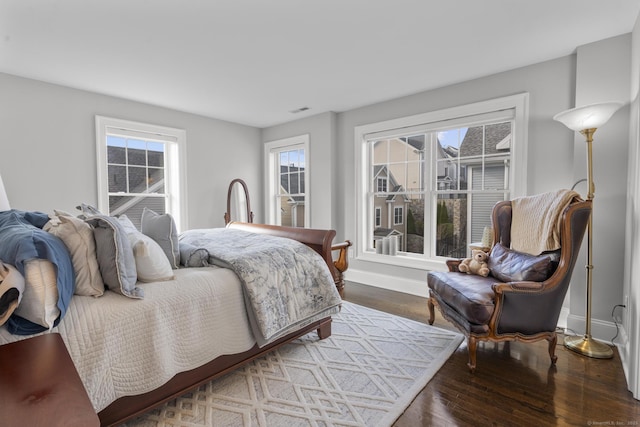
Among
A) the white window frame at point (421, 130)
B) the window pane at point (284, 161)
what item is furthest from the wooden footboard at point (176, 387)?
the window pane at point (284, 161)

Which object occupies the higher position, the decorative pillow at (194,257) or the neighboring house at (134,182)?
the neighboring house at (134,182)

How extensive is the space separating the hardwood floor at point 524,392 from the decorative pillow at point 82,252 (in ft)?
5.59

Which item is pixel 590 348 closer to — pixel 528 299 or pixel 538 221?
pixel 528 299

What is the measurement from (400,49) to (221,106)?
2512 millimetres

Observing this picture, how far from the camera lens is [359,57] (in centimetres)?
275

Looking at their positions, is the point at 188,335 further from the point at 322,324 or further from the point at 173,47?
the point at 173,47

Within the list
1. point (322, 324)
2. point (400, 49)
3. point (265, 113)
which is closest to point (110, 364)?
point (322, 324)

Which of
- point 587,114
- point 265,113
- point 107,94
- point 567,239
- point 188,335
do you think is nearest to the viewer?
point 188,335

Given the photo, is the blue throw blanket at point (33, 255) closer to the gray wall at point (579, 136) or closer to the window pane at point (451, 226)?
the gray wall at point (579, 136)

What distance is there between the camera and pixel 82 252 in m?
1.52

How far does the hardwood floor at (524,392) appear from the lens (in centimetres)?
160

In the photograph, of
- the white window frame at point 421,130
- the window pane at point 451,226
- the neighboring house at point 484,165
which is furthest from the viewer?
the window pane at point 451,226

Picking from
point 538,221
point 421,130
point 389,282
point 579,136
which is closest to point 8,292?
point 538,221

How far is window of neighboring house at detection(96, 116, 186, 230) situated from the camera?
3641mm
